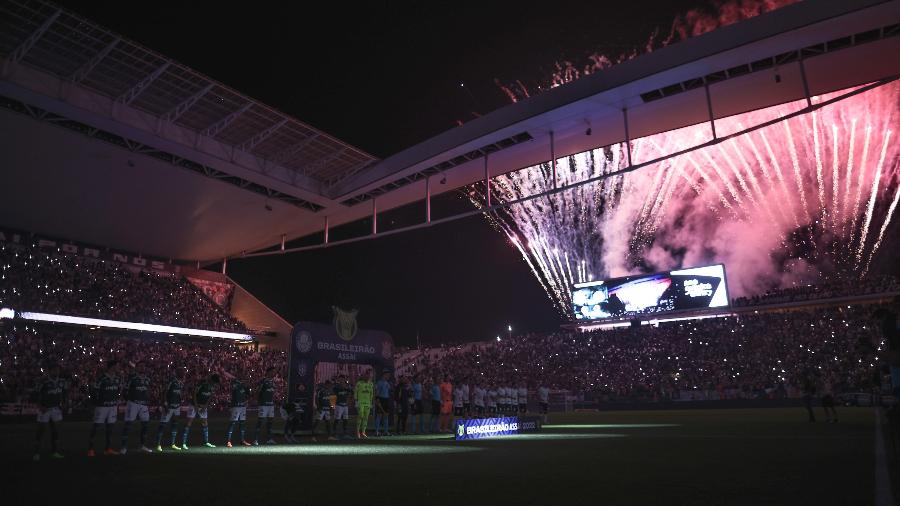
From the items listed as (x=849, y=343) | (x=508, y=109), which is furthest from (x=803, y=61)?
(x=849, y=343)

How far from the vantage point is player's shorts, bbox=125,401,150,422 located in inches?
578

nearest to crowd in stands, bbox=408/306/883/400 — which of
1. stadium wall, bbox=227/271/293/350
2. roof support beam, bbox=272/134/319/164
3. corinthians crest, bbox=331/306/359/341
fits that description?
stadium wall, bbox=227/271/293/350

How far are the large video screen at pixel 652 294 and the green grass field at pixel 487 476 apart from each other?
38.7 meters

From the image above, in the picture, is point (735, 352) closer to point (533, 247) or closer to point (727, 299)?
point (727, 299)

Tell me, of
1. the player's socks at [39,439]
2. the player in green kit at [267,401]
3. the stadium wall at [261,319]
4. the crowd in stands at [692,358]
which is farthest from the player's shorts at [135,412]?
the stadium wall at [261,319]

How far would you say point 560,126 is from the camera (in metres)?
20.8

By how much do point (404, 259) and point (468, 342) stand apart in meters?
11.5

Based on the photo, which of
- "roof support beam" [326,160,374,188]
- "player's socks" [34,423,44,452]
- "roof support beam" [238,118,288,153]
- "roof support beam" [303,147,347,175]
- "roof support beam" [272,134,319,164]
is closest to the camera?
"player's socks" [34,423,44,452]

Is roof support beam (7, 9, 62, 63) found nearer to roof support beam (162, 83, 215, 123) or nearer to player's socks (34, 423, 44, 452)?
roof support beam (162, 83, 215, 123)

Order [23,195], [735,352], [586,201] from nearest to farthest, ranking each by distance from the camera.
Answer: [23,195]
[586,201]
[735,352]

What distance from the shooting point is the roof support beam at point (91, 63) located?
61.3ft

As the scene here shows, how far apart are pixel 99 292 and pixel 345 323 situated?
23.7m

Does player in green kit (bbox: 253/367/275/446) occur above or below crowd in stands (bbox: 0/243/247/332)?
below

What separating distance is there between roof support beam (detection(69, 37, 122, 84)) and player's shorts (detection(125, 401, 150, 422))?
11554mm
